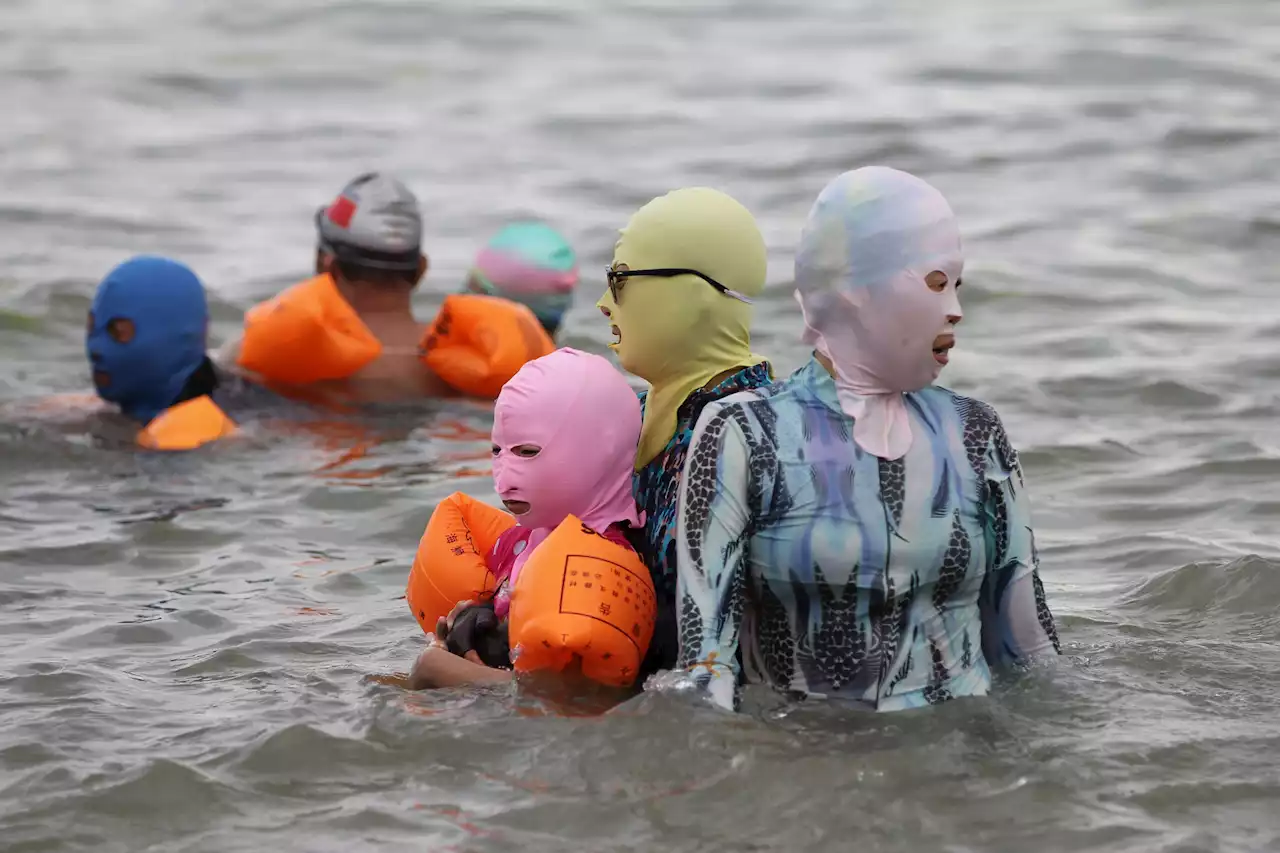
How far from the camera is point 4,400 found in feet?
28.3

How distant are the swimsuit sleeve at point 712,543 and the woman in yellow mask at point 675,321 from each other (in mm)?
394

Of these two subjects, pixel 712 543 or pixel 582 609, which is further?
pixel 582 609

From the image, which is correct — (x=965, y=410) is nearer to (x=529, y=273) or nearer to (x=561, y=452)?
(x=561, y=452)

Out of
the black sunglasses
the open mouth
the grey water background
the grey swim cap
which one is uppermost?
the black sunglasses

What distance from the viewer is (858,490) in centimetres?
390

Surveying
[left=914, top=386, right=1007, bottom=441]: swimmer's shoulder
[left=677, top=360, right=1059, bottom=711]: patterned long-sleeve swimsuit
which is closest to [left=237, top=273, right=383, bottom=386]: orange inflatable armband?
[left=677, top=360, right=1059, bottom=711]: patterned long-sleeve swimsuit

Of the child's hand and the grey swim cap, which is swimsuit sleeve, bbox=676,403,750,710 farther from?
the grey swim cap

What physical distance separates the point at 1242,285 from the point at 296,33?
12923mm

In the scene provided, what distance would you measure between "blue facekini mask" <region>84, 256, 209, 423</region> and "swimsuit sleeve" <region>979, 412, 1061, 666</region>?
466cm

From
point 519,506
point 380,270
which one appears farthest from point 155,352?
point 519,506

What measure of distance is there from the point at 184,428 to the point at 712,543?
443cm

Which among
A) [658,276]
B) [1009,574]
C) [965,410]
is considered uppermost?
[658,276]

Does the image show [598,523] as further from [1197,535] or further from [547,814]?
[1197,535]

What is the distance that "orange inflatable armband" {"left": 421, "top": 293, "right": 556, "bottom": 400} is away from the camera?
26.5 ft
